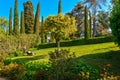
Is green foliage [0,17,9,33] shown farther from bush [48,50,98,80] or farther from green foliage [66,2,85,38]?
bush [48,50,98,80]

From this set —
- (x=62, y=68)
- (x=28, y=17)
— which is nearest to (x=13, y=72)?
(x=62, y=68)

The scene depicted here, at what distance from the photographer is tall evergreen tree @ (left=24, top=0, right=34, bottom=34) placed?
51.7 metres

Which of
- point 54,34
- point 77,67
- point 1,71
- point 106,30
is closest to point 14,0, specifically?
point 106,30

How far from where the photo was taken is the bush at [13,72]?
1684 cm

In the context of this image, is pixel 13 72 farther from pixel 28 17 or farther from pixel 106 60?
pixel 28 17

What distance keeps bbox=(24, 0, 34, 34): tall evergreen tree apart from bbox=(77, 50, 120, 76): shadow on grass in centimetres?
3130

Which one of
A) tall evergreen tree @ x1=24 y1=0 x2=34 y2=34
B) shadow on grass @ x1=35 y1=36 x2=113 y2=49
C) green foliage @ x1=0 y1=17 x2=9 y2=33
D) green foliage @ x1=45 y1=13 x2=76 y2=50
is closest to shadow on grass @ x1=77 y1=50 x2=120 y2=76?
green foliage @ x1=45 y1=13 x2=76 y2=50

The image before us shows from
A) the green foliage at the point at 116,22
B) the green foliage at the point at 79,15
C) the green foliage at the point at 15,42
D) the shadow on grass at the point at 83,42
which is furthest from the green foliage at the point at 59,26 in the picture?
the green foliage at the point at 79,15

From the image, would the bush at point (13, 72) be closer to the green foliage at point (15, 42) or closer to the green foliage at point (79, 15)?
the green foliage at point (15, 42)

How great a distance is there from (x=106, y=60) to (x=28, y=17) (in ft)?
113

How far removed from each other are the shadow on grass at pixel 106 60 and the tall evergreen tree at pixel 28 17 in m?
31.3

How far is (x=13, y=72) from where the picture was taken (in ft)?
56.6

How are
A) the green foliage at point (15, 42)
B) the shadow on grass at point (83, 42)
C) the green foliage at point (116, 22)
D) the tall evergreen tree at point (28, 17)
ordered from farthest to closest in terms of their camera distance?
the tall evergreen tree at point (28, 17) < the shadow on grass at point (83, 42) < the green foliage at point (15, 42) < the green foliage at point (116, 22)

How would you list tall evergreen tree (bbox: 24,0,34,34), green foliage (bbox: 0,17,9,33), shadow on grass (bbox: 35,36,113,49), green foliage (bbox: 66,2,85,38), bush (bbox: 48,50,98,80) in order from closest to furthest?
bush (bbox: 48,50,98,80) < shadow on grass (bbox: 35,36,113,49) < green foliage (bbox: 66,2,85,38) < tall evergreen tree (bbox: 24,0,34,34) < green foliage (bbox: 0,17,9,33)
